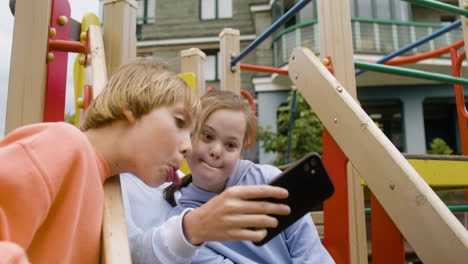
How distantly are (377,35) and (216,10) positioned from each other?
475 cm

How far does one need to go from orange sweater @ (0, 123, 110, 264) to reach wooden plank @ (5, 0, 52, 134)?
1.91 feet

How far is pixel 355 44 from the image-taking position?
29.5 ft

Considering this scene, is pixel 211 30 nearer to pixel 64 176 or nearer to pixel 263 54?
pixel 263 54

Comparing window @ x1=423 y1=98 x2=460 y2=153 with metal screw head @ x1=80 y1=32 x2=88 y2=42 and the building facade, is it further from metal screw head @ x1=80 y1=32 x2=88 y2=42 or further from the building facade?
metal screw head @ x1=80 y1=32 x2=88 y2=42

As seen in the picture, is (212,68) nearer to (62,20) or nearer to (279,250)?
(62,20)

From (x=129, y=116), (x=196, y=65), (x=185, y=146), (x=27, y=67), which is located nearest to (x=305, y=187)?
(x=185, y=146)

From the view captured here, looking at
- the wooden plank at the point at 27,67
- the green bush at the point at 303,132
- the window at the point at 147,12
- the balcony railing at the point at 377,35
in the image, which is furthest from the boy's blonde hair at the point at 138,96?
the window at the point at 147,12

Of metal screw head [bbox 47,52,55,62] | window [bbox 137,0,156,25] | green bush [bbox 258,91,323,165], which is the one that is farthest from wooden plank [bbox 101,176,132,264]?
window [bbox 137,0,156,25]

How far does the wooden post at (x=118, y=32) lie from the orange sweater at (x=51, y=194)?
722mm

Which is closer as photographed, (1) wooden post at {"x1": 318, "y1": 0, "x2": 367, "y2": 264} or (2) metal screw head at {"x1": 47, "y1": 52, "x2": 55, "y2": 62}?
(1) wooden post at {"x1": 318, "y1": 0, "x2": 367, "y2": 264}

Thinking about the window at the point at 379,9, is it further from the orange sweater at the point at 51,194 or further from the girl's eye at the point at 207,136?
the orange sweater at the point at 51,194

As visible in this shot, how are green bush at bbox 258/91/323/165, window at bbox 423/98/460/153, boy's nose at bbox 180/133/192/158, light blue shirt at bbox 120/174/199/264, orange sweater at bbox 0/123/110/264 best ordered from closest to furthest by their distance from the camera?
1. orange sweater at bbox 0/123/110/264
2. light blue shirt at bbox 120/174/199/264
3. boy's nose at bbox 180/133/192/158
4. green bush at bbox 258/91/323/165
5. window at bbox 423/98/460/153

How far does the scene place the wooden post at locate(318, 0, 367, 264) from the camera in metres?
1.21

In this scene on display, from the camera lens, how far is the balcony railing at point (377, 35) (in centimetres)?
885
